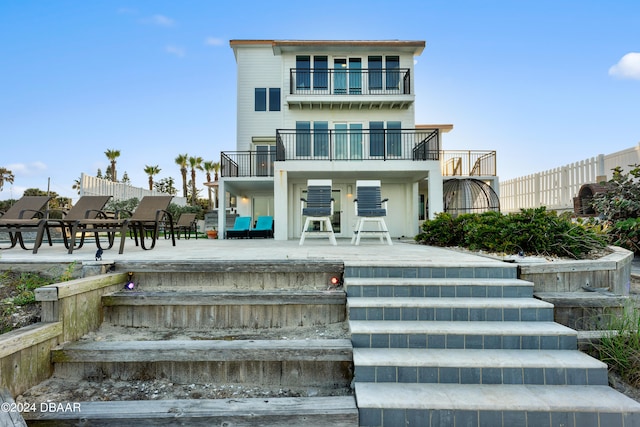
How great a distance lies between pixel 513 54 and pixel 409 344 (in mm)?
14185

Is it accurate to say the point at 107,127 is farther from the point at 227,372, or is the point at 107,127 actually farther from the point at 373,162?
the point at 227,372

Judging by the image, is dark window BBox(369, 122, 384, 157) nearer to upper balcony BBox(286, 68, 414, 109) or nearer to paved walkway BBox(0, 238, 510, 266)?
upper balcony BBox(286, 68, 414, 109)

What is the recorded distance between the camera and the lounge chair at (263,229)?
1101 cm

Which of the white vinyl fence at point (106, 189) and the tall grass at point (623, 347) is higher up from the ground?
the white vinyl fence at point (106, 189)

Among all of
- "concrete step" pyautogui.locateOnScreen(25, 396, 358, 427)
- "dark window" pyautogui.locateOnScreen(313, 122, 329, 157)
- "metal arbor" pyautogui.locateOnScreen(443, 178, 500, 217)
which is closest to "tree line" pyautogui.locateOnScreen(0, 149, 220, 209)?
"dark window" pyautogui.locateOnScreen(313, 122, 329, 157)

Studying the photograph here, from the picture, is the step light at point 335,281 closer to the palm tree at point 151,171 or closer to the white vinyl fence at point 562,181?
the white vinyl fence at point 562,181

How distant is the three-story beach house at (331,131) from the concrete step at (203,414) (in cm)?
695

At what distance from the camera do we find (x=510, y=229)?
13.5ft

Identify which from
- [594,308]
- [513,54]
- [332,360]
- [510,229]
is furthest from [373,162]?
[513,54]

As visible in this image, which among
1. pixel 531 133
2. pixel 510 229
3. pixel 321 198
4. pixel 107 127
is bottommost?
pixel 510 229

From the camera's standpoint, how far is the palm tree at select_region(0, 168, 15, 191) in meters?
35.7

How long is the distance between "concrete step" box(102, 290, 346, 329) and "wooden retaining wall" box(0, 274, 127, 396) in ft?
0.55

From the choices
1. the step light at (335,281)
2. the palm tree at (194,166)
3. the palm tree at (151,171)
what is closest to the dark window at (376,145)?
the step light at (335,281)

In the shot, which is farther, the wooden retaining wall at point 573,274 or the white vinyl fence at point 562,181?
the white vinyl fence at point 562,181
